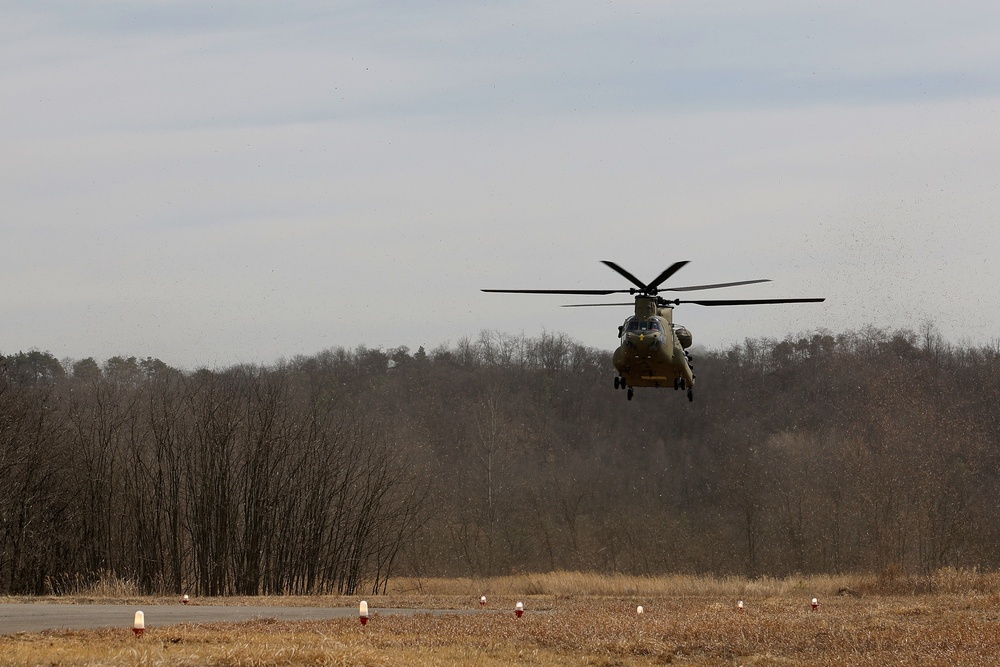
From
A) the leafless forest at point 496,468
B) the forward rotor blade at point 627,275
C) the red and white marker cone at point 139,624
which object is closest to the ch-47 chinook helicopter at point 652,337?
the forward rotor blade at point 627,275

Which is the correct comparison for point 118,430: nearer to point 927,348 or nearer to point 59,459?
point 59,459

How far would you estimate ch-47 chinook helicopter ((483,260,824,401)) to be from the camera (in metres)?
23.2

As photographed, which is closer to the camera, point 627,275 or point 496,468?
point 627,275

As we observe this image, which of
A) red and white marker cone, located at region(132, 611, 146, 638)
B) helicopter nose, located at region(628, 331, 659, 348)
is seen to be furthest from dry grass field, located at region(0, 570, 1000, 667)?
helicopter nose, located at region(628, 331, 659, 348)

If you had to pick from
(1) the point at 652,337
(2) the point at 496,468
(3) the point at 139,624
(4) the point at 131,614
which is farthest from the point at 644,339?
(2) the point at 496,468

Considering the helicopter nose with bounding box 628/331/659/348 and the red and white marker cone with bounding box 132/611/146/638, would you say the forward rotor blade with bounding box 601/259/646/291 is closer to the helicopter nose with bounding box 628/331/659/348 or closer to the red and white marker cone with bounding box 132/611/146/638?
the helicopter nose with bounding box 628/331/659/348

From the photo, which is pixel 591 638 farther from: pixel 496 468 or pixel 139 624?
pixel 496 468

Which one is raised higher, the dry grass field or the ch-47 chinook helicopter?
the ch-47 chinook helicopter

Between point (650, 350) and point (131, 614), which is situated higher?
point (650, 350)

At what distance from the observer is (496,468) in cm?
7600

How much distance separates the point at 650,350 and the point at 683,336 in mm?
3057

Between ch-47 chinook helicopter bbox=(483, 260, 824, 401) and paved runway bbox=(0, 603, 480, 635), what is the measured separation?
7.41m

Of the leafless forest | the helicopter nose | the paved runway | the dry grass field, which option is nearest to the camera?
the dry grass field

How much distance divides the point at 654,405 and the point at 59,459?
55.5 m
